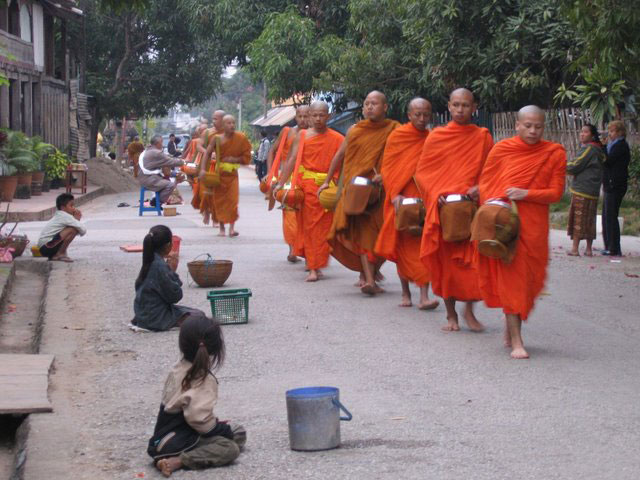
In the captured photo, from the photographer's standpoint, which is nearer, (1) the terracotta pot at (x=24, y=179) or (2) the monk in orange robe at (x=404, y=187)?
(2) the monk in orange robe at (x=404, y=187)

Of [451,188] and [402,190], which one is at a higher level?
[451,188]

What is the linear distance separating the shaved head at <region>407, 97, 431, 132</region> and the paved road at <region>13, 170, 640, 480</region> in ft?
5.64

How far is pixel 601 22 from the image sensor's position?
11.1 meters

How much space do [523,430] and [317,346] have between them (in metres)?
2.78

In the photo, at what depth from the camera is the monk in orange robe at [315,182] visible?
12.1m

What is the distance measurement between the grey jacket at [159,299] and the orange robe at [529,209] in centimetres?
266

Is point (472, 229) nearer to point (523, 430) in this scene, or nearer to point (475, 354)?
point (475, 354)

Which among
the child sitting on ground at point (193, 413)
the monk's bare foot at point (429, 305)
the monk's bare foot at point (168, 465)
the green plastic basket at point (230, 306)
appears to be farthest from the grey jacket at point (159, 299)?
the monk's bare foot at point (168, 465)

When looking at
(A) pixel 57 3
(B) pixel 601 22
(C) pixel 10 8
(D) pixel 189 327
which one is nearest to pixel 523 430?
(D) pixel 189 327

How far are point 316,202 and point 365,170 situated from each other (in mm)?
1595

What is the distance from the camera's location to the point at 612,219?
1472 centimetres

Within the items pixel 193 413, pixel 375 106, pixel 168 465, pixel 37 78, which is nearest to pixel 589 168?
pixel 375 106

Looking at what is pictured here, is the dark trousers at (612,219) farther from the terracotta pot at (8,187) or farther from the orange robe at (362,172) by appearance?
the terracotta pot at (8,187)

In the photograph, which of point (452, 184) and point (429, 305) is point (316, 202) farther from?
point (452, 184)
